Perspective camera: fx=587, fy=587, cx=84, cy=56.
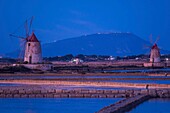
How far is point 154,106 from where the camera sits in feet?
76.2

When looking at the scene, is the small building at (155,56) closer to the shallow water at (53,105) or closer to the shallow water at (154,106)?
the shallow water at (53,105)

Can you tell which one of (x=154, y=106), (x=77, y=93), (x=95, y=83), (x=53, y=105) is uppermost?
(x=95, y=83)

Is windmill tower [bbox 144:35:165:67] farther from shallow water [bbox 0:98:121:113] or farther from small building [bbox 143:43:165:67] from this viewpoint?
shallow water [bbox 0:98:121:113]

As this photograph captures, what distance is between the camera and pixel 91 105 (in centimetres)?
2384

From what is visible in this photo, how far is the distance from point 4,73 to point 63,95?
34.4 metres

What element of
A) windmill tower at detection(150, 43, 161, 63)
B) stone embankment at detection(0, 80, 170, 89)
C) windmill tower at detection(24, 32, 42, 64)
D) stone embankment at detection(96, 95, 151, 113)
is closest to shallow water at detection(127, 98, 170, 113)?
stone embankment at detection(96, 95, 151, 113)

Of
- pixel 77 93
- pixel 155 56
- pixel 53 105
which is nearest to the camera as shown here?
pixel 53 105

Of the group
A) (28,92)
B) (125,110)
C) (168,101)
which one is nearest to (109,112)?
(125,110)

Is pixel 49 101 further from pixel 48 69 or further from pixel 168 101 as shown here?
pixel 48 69

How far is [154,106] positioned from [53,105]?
413 centimetres

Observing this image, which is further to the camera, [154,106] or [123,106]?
[154,106]

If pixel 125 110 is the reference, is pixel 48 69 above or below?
above

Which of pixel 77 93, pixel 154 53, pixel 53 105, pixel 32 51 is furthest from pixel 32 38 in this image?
pixel 53 105

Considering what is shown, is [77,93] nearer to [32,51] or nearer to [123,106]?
[123,106]
